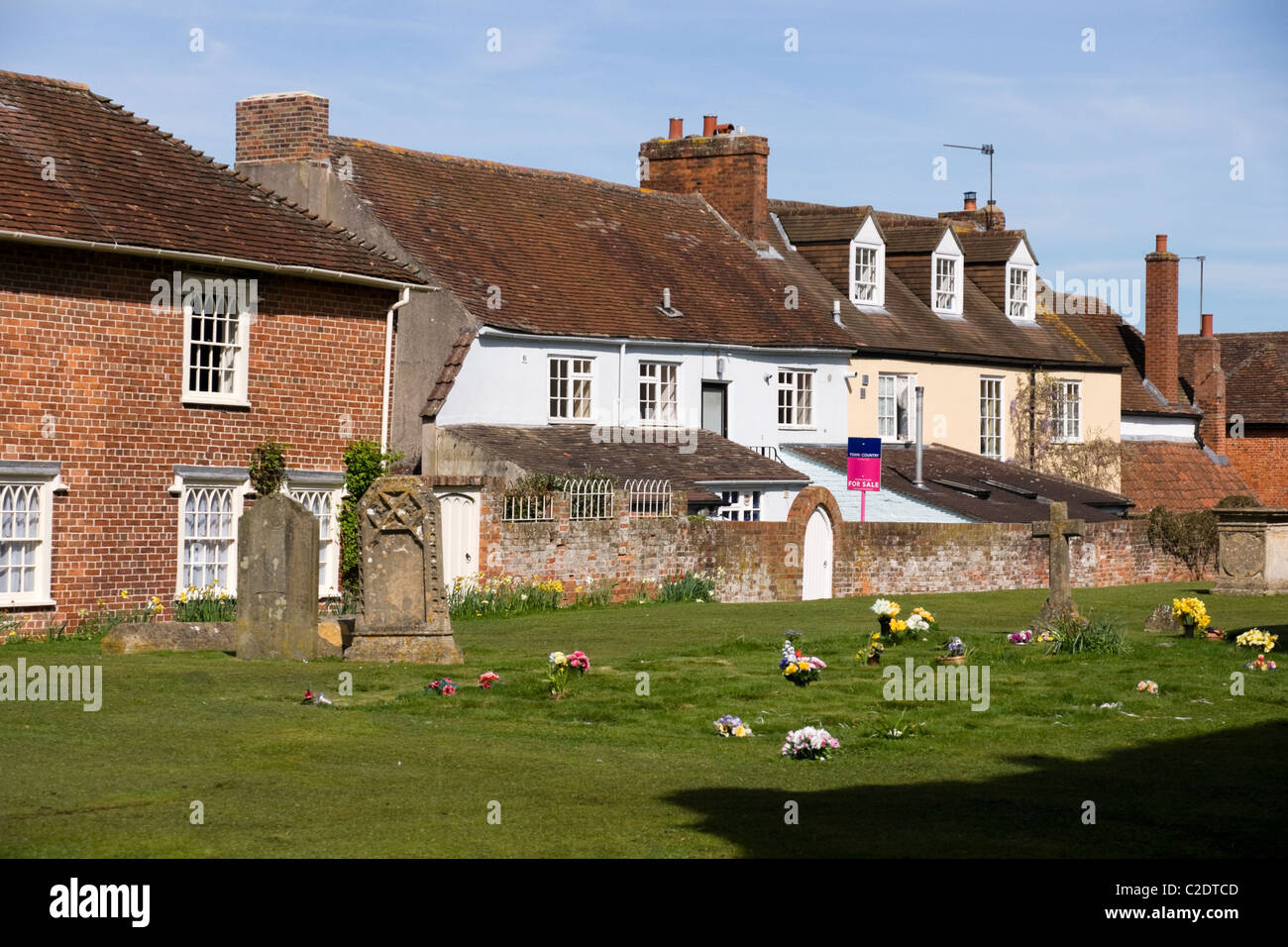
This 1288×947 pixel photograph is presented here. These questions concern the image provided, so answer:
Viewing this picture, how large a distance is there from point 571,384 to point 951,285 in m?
15.7

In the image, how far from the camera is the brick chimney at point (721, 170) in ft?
144

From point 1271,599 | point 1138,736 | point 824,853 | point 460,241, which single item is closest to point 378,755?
point 824,853

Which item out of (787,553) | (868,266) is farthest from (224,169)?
(868,266)

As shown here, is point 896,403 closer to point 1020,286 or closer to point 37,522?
point 1020,286

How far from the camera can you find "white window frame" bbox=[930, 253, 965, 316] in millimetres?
46188

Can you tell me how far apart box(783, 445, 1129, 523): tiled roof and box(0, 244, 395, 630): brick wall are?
16.2 metres

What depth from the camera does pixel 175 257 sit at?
958 inches

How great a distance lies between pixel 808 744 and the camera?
1241 cm

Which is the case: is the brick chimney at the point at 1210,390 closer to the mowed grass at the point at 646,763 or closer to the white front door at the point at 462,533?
the white front door at the point at 462,533

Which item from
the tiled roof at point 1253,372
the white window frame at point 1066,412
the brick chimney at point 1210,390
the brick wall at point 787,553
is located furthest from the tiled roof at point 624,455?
the tiled roof at point 1253,372

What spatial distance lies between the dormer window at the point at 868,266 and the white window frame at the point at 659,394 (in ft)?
27.3

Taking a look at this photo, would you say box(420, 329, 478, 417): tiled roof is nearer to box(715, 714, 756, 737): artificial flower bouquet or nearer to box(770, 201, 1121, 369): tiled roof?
box(770, 201, 1121, 369): tiled roof

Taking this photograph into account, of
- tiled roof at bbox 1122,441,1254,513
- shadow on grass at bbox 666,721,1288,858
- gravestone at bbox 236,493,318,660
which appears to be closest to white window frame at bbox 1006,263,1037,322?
tiled roof at bbox 1122,441,1254,513
